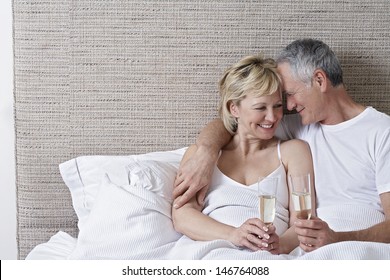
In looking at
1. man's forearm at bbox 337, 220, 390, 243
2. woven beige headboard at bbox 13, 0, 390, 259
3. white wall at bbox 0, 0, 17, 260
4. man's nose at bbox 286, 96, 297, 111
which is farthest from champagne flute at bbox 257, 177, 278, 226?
white wall at bbox 0, 0, 17, 260

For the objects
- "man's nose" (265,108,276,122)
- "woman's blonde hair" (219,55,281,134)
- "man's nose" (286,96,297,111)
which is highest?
"woman's blonde hair" (219,55,281,134)

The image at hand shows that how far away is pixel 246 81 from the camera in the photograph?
7.34 feet

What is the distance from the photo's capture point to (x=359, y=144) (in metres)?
2.28

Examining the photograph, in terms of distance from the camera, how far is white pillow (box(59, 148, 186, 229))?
239 cm

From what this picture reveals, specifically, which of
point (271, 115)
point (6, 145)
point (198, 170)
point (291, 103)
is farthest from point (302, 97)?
point (6, 145)

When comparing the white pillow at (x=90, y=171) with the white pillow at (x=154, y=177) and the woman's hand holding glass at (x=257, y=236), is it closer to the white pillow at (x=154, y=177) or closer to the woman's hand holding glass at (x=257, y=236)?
the white pillow at (x=154, y=177)

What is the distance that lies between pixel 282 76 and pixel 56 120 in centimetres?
87

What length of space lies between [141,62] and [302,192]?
929 millimetres

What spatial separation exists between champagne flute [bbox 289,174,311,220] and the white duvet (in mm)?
127

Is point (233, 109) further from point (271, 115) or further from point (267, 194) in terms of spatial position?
point (267, 194)

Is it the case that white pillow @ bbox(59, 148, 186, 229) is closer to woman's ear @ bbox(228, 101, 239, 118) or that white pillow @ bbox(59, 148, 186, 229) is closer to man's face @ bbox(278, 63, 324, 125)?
woman's ear @ bbox(228, 101, 239, 118)
